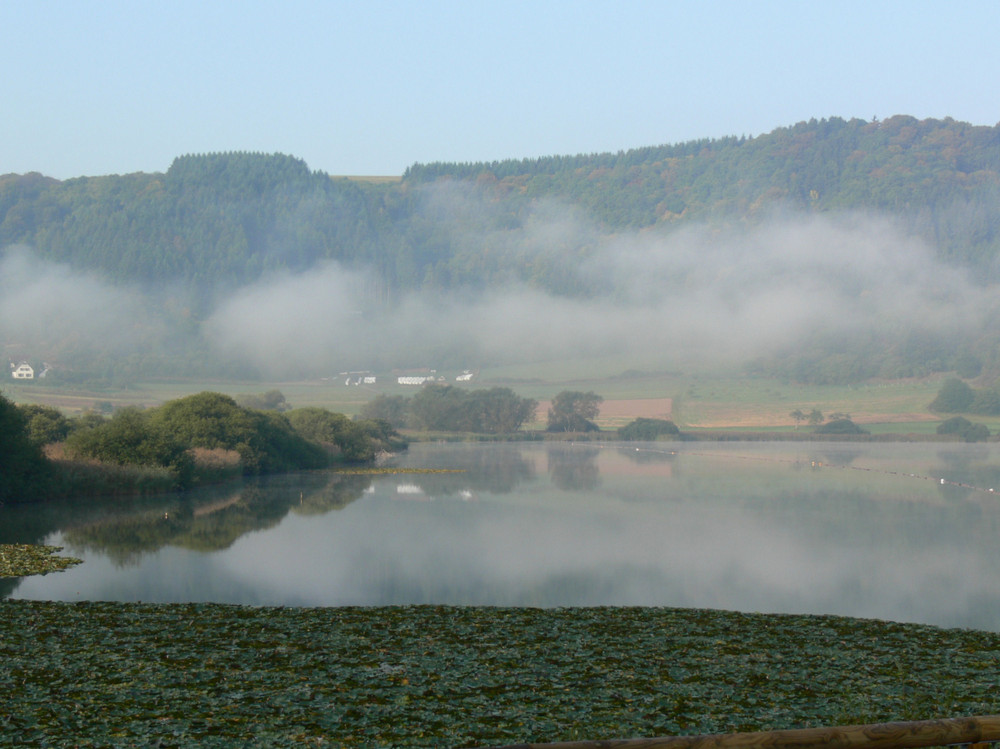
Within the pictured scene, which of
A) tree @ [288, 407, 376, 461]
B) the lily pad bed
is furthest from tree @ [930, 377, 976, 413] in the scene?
the lily pad bed

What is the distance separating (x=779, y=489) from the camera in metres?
50.1

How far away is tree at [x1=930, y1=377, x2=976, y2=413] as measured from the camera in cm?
14338

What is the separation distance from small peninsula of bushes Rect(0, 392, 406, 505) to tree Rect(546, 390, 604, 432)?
66376mm

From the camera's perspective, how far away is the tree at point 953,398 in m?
143

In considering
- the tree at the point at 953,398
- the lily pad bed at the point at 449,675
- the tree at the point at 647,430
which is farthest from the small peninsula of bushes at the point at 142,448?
the tree at the point at 953,398

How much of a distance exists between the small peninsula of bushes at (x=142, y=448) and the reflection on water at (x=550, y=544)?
1.53 metres

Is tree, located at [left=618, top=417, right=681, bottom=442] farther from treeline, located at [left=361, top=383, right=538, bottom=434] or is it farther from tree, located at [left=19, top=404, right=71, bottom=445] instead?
tree, located at [left=19, top=404, right=71, bottom=445]

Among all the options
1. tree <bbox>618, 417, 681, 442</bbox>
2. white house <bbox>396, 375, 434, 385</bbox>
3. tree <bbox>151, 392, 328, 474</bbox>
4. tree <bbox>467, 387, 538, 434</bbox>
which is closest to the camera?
tree <bbox>151, 392, 328, 474</bbox>

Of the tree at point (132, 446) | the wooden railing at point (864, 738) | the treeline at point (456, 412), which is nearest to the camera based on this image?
Result: the wooden railing at point (864, 738)

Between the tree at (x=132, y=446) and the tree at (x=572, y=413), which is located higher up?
the tree at (x=132, y=446)

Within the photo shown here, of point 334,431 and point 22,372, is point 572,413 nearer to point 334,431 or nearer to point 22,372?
point 334,431

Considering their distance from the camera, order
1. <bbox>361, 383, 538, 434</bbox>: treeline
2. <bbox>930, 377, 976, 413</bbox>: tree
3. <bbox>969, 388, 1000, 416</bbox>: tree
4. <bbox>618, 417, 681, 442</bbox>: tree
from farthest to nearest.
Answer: <bbox>969, 388, 1000, 416</bbox>: tree → <bbox>930, 377, 976, 413</bbox>: tree → <bbox>361, 383, 538, 434</bbox>: treeline → <bbox>618, 417, 681, 442</bbox>: tree

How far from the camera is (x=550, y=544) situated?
98.0 ft

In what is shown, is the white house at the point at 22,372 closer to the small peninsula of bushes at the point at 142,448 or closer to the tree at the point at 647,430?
the tree at the point at 647,430
